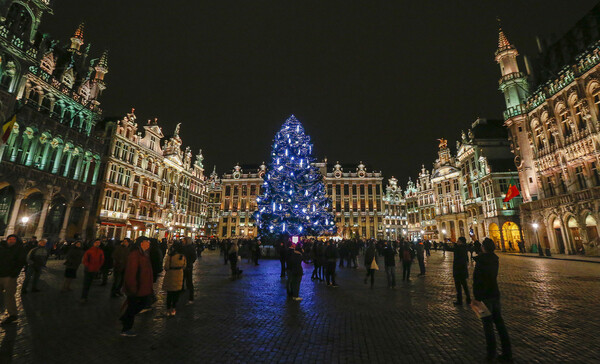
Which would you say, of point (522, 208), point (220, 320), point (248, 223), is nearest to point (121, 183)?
point (248, 223)

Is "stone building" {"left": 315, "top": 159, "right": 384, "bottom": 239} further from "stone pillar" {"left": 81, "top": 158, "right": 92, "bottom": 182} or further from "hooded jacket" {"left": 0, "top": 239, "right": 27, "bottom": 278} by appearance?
"hooded jacket" {"left": 0, "top": 239, "right": 27, "bottom": 278}

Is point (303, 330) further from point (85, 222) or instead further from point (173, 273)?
point (85, 222)

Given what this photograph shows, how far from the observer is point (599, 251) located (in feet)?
77.8

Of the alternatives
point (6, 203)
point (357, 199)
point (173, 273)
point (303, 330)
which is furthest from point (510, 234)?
point (6, 203)

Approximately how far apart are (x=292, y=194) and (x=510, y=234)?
111ft

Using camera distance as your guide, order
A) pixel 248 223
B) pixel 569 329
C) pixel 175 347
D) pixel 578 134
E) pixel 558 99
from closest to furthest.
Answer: pixel 175 347 < pixel 569 329 < pixel 578 134 < pixel 558 99 < pixel 248 223

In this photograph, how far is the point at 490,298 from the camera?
14.4ft

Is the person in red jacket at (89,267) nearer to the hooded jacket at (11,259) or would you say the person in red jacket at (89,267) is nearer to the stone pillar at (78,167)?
the hooded jacket at (11,259)

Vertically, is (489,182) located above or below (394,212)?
above

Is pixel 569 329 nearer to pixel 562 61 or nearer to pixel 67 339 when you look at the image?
pixel 67 339

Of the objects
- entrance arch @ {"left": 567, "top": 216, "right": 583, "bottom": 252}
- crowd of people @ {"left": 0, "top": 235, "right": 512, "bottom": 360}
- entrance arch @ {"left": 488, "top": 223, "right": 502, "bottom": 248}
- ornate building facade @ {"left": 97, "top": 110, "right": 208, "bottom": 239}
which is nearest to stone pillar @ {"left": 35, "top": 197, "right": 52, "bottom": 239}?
ornate building facade @ {"left": 97, "top": 110, "right": 208, "bottom": 239}

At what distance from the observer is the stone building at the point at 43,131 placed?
22.4 m

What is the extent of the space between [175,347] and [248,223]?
6786cm

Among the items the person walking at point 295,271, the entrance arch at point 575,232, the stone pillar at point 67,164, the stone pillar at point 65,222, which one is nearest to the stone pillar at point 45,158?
the stone pillar at point 67,164
